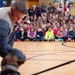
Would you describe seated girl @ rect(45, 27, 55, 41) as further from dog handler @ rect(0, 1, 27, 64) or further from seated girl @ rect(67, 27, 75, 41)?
dog handler @ rect(0, 1, 27, 64)

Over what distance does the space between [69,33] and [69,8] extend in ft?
17.3

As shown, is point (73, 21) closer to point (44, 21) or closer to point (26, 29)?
point (44, 21)

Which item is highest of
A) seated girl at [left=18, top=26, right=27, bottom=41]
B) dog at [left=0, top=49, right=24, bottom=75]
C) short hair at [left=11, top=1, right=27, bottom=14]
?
short hair at [left=11, top=1, right=27, bottom=14]

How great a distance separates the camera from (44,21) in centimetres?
1388

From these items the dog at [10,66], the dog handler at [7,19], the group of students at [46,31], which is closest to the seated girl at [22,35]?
the group of students at [46,31]

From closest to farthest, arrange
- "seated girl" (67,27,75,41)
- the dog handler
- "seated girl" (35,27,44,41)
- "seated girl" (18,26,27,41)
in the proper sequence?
the dog handler < "seated girl" (67,27,75,41) < "seated girl" (35,27,44,41) < "seated girl" (18,26,27,41)

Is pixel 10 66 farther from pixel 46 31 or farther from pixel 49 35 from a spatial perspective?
pixel 46 31

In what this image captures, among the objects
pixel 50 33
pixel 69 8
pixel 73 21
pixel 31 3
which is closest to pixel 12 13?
pixel 50 33

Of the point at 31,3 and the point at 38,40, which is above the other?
the point at 31,3

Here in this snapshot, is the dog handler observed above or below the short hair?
below

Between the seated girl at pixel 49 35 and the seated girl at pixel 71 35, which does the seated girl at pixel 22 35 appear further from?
the seated girl at pixel 71 35

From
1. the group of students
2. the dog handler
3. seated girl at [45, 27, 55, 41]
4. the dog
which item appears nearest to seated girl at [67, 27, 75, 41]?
the group of students

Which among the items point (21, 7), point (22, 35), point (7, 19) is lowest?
point (22, 35)

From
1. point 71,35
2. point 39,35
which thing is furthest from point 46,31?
point 71,35
